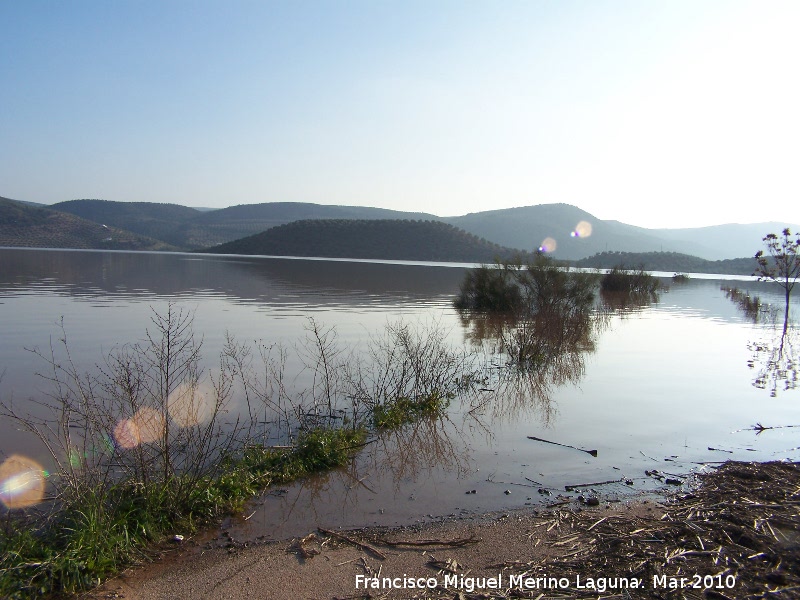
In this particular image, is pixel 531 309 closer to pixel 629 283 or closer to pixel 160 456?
pixel 160 456

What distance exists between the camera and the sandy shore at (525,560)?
14.1 feet

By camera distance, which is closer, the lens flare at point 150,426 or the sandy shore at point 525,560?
the sandy shore at point 525,560

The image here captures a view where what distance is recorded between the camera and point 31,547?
4488 mm

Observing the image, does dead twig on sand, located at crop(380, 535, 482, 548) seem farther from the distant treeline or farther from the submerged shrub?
the distant treeline

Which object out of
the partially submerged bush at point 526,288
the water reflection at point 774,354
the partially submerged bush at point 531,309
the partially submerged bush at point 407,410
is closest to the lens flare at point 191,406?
the partially submerged bush at point 407,410

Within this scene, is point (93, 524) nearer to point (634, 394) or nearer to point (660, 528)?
point (660, 528)

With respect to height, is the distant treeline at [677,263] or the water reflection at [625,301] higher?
the distant treeline at [677,263]

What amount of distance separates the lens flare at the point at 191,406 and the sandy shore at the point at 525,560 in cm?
320

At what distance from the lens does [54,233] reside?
429 ft

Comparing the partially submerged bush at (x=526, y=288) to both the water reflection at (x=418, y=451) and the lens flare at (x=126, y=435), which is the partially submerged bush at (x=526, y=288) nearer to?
the water reflection at (x=418, y=451)

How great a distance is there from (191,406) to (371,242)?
11296 centimetres

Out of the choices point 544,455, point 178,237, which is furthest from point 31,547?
point 178,237

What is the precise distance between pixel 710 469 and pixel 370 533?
4651 millimetres

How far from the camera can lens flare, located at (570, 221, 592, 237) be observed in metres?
188
